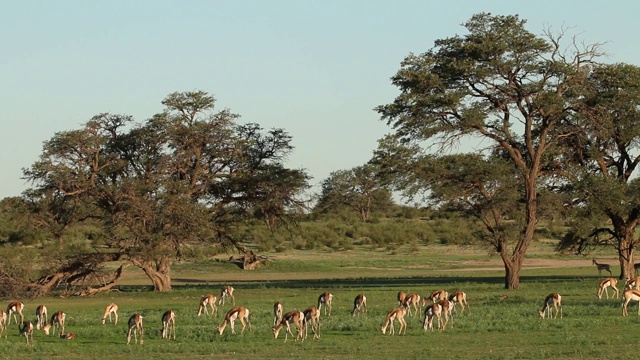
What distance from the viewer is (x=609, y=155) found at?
48.8 metres

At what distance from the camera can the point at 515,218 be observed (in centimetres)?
4641

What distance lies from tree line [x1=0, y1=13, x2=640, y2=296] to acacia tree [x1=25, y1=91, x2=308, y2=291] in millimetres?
66

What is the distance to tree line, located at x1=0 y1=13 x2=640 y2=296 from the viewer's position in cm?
4391

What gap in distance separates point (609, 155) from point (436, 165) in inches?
372

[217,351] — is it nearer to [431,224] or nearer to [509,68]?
[509,68]

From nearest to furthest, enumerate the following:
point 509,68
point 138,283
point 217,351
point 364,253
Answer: point 217,351 → point 509,68 → point 138,283 → point 364,253

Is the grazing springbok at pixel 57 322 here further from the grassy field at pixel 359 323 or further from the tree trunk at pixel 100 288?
the tree trunk at pixel 100 288

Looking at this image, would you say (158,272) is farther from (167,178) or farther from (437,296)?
(437,296)

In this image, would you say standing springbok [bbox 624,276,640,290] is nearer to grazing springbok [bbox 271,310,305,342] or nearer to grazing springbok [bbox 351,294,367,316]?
grazing springbok [bbox 351,294,367,316]

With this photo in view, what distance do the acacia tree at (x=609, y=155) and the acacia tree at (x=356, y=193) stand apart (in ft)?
236

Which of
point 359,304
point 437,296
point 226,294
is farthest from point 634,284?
point 226,294

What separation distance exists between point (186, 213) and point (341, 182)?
293 ft

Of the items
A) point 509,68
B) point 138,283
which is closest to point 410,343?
point 509,68

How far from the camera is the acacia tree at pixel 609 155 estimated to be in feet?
147
